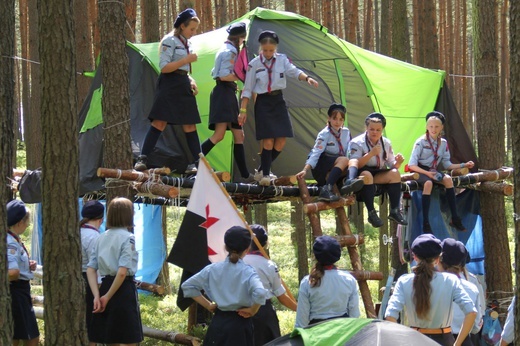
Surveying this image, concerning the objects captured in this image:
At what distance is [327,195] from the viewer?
26.0ft

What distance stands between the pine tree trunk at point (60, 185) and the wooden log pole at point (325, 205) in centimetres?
261

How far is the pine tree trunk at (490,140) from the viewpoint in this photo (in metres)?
9.72

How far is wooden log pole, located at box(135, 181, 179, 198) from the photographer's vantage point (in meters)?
7.40

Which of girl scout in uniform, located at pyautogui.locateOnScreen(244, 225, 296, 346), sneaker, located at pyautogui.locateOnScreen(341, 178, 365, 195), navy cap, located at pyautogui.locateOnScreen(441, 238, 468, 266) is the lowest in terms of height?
girl scout in uniform, located at pyautogui.locateOnScreen(244, 225, 296, 346)

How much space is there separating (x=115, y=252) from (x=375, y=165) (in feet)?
10.4

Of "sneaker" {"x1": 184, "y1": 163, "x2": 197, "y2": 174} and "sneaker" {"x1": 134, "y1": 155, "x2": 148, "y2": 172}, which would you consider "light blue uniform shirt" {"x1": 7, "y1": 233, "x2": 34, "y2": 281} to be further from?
"sneaker" {"x1": 184, "y1": 163, "x2": 197, "y2": 174}

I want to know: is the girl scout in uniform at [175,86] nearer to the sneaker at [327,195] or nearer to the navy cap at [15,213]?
the sneaker at [327,195]

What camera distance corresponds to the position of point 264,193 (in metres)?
8.36

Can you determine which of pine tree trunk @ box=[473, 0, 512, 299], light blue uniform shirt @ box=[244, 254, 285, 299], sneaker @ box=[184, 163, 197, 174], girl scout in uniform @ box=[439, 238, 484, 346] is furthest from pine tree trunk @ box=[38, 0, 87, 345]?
pine tree trunk @ box=[473, 0, 512, 299]

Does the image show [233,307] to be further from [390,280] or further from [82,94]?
[82,94]

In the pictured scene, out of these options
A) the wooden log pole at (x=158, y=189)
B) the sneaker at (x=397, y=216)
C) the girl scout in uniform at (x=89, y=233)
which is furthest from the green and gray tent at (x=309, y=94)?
the girl scout in uniform at (x=89, y=233)

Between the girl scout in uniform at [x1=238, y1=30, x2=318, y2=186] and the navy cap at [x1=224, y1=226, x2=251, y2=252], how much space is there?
8.86ft

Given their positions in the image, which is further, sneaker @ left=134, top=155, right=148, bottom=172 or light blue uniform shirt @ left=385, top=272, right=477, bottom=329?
sneaker @ left=134, top=155, right=148, bottom=172

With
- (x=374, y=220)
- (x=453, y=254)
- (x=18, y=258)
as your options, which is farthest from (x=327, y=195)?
(x=18, y=258)
